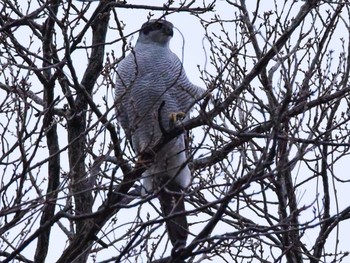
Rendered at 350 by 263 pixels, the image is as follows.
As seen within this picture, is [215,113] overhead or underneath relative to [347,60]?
underneath

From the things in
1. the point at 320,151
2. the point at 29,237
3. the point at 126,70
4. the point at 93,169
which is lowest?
the point at 29,237

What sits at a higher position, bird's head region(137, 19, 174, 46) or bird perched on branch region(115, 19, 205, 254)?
bird's head region(137, 19, 174, 46)

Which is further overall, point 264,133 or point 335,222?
point 335,222

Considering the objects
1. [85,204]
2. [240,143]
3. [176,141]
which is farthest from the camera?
[176,141]

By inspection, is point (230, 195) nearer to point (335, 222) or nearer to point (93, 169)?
point (93, 169)

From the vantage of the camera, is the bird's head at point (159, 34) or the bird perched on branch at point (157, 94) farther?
the bird's head at point (159, 34)

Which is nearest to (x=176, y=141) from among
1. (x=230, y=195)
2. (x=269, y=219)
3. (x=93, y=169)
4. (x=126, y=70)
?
(x=126, y=70)

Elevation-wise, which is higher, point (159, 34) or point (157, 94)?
point (159, 34)

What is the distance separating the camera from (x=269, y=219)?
5582 mm

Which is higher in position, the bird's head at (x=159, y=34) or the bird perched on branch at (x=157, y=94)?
the bird's head at (x=159, y=34)

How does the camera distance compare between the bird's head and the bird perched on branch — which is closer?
the bird perched on branch

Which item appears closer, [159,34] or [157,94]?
[157,94]

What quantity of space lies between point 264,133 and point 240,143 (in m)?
0.27

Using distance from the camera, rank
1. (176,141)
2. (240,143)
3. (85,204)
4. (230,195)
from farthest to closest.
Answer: (176,141)
(85,204)
(240,143)
(230,195)
